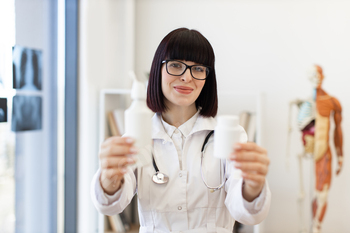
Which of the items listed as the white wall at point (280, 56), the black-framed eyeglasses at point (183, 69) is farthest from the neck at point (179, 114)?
the white wall at point (280, 56)

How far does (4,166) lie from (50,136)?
396 millimetres

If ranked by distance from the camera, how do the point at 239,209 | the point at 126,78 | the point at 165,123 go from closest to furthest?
1. the point at 239,209
2. the point at 165,123
3. the point at 126,78

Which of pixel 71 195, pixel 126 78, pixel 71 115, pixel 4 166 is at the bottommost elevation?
pixel 71 195

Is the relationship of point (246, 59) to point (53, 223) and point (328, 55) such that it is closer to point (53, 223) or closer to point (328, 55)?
point (328, 55)

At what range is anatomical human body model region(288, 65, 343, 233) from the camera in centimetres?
152

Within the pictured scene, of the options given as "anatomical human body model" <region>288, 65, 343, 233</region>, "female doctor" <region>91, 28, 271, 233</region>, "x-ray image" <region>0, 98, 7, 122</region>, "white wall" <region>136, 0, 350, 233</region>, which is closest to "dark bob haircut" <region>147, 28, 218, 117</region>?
"female doctor" <region>91, 28, 271, 233</region>

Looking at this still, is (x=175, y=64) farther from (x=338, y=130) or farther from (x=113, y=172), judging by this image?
(x=338, y=130)

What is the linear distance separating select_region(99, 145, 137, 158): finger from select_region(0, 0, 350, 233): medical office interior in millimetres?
994

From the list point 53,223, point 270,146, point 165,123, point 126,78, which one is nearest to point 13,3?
point 126,78

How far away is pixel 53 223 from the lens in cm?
171

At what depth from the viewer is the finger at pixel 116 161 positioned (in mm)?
562

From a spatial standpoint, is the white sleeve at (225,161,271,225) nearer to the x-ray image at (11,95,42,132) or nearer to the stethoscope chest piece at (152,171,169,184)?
the stethoscope chest piece at (152,171,169,184)

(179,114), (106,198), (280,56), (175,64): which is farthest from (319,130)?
(106,198)

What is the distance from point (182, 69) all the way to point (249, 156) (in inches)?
9.8
